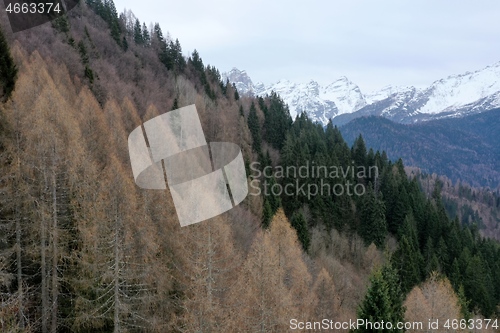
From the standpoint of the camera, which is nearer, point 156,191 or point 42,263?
point 42,263

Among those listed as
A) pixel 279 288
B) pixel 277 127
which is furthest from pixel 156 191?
pixel 277 127

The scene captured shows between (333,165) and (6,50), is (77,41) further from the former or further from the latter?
(333,165)

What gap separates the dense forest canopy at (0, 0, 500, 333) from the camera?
18.0 meters

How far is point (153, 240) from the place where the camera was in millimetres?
21812

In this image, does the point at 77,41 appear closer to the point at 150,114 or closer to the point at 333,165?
the point at 150,114

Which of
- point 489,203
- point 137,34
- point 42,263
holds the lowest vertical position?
point 489,203

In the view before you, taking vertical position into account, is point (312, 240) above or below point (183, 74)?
below

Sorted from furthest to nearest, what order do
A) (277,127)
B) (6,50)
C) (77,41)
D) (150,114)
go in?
(277,127), (77,41), (150,114), (6,50)

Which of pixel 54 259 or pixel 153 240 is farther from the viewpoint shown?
pixel 153 240

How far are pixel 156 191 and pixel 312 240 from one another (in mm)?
29461

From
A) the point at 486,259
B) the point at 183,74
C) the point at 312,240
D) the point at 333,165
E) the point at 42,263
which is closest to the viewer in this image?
the point at 42,263

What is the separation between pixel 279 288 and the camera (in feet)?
62.5

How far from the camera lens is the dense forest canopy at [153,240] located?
59.1 ft

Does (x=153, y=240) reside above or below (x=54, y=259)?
below
